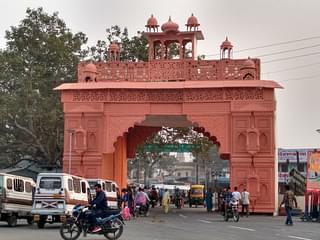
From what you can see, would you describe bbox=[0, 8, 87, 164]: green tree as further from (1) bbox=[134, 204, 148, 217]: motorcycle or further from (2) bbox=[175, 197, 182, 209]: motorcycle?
(1) bbox=[134, 204, 148, 217]: motorcycle

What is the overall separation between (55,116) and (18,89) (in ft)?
11.4

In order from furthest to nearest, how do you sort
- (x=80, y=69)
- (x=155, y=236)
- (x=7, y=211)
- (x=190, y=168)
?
(x=190, y=168)
(x=80, y=69)
(x=7, y=211)
(x=155, y=236)

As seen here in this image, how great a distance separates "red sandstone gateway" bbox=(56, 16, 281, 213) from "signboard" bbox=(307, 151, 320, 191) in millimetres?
2915

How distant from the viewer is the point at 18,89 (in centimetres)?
4153

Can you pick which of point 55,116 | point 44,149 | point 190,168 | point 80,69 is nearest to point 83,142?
point 80,69

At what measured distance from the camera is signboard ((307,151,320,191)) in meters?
27.5

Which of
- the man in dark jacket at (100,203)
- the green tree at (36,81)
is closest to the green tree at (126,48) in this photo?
the green tree at (36,81)

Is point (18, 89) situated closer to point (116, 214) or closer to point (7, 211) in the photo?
point (7, 211)

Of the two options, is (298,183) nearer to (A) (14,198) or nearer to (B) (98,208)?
(A) (14,198)

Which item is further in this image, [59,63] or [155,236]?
[59,63]

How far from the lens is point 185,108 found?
104ft

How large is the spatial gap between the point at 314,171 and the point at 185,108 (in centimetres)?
728

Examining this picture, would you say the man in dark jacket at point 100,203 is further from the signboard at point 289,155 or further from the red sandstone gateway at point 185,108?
the signboard at point 289,155

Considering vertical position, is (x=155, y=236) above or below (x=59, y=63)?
below
